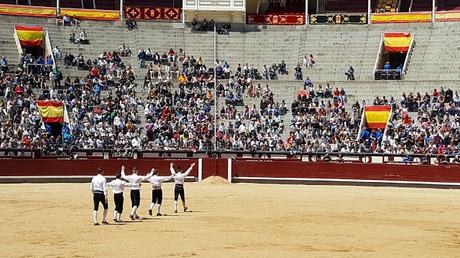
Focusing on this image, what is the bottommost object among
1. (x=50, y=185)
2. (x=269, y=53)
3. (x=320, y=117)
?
(x=50, y=185)

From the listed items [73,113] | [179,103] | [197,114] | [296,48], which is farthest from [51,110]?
[296,48]

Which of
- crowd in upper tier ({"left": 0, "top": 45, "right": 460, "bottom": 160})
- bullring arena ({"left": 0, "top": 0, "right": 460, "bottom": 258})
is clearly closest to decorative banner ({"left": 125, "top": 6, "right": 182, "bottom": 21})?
bullring arena ({"left": 0, "top": 0, "right": 460, "bottom": 258})

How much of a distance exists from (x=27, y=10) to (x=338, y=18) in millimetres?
17315

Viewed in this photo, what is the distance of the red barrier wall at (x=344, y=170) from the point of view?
1486 inches

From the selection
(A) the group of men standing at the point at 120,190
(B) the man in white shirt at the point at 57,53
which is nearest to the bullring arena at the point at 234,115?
(A) the group of men standing at the point at 120,190

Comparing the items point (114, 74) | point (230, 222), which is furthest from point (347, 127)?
point (230, 222)

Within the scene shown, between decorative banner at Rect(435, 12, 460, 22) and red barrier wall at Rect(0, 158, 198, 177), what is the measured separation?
17.7m

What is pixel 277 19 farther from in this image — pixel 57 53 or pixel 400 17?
pixel 57 53

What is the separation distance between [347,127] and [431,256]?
24.5m

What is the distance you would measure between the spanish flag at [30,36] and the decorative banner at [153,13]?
5671 millimetres

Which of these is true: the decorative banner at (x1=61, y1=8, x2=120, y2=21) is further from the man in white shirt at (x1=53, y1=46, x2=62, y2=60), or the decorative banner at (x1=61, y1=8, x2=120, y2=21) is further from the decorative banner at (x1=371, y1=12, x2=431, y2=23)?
the decorative banner at (x1=371, y1=12, x2=431, y2=23)

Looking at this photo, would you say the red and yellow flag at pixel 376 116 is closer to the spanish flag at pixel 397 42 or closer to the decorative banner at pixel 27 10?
the spanish flag at pixel 397 42

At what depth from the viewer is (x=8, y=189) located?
111ft

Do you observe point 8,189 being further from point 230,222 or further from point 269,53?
point 269,53
